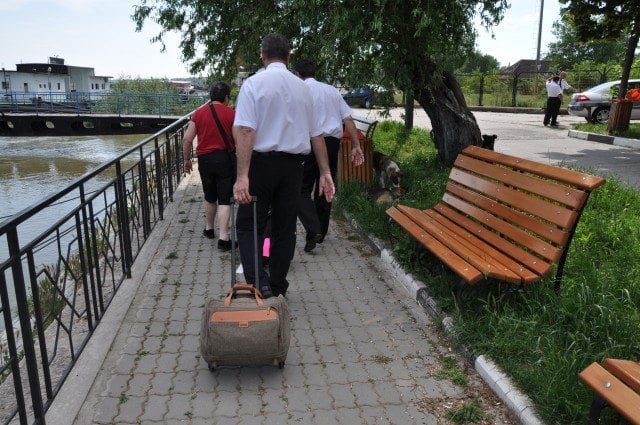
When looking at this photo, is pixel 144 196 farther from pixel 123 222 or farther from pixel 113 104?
pixel 113 104

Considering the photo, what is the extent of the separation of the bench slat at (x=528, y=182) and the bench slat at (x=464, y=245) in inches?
19.4

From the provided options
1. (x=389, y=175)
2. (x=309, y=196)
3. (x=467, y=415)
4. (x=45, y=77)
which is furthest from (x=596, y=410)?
(x=45, y=77)

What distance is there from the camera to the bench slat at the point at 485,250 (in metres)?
3.24

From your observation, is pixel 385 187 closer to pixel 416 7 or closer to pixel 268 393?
pixel 416 7

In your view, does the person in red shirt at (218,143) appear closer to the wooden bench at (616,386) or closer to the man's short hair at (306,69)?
the man's short hair at (306,69)

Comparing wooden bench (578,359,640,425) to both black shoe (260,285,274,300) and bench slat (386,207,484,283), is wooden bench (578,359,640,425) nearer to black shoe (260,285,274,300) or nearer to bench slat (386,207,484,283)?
bench slat (386,207,484,283)

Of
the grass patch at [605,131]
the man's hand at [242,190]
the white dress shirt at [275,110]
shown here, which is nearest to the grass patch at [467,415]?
the man's hand at [242,190]

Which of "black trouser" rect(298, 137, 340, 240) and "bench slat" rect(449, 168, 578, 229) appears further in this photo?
"black trouser" rect(298, 137, 340, 240)

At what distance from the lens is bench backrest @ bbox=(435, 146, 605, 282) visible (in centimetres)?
325

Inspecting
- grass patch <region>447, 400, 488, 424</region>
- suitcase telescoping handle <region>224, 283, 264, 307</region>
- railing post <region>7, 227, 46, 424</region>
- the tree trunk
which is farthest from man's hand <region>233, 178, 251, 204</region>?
the tree trunk

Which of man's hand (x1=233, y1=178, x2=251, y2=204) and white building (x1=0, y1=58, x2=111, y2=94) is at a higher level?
white building (x1=0, y1=58, x2=111, y2=94)

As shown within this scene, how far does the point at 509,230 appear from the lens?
3.75m

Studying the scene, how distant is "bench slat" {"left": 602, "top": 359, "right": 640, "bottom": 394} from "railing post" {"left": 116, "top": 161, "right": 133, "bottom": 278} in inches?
139

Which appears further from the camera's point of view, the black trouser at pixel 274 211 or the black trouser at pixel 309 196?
the black trouser at pixel 309 196
